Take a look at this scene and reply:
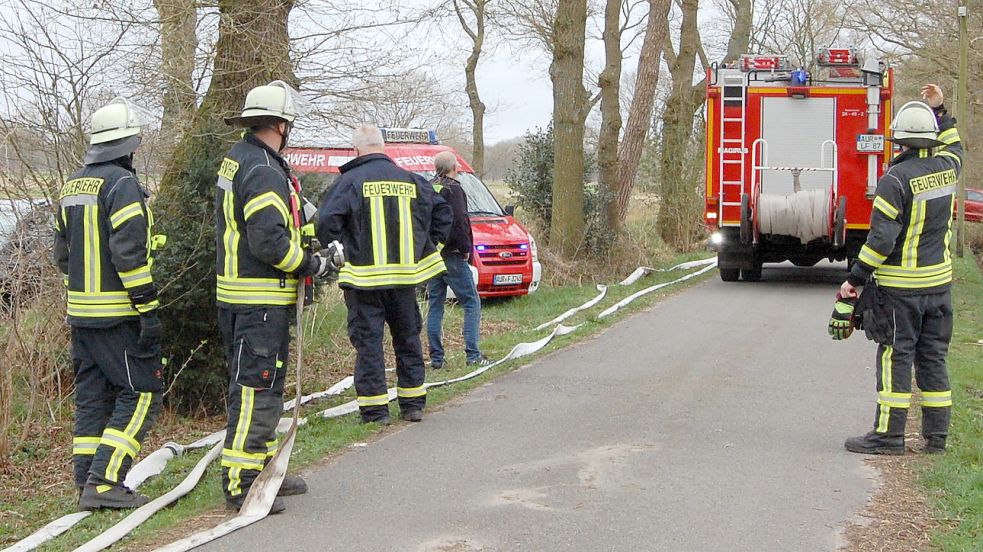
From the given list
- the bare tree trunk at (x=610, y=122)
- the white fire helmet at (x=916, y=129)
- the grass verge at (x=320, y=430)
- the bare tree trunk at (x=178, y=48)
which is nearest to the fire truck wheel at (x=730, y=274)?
the bare tree trunk at (x=610, y=122)

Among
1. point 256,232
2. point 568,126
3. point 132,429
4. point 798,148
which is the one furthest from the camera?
point 568,126

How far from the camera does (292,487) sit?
Result: 5773 millimetres

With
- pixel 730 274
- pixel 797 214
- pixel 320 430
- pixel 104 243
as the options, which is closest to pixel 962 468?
pixel 320 430

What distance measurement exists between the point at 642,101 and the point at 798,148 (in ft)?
21.9

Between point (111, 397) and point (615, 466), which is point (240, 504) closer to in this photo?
point (111, 397)

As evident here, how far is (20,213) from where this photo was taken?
7500 millimetres

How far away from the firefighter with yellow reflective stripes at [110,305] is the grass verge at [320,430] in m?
0.35

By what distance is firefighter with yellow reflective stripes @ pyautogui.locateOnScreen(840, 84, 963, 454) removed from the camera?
6.54 m

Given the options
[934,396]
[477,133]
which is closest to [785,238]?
[934,396]

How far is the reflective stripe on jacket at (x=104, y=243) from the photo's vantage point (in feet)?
18.1

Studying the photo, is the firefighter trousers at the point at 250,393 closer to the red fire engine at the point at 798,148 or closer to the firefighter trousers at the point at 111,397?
the firefighter trousers at the point at 111,397

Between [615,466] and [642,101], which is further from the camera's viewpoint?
[642,101]

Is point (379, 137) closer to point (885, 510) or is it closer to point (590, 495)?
point (590, 495)

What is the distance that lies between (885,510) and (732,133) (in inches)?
432
